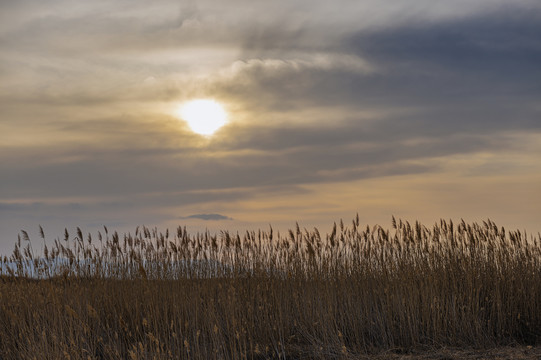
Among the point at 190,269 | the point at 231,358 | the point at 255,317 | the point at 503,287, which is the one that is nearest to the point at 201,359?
the point at 231,358

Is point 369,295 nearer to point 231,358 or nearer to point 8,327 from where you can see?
point 231,358

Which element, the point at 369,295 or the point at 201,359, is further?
the point at 369,295

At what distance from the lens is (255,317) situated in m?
6.58

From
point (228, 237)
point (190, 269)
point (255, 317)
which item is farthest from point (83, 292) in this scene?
point (255, 317)

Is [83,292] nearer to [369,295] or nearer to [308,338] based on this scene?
[308,338]

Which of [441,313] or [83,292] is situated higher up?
[83,292]

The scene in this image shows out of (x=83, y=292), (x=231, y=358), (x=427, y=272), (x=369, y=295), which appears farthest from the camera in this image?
(x=83, y=292)

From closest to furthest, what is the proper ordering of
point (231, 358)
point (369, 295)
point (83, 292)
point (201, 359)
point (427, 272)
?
1. point (201, 359)
2. point (231, 358)
3. point (369, 295)
4. point (427, 272)
5. point (83, 292)

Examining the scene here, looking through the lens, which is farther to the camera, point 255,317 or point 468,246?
point 468,246

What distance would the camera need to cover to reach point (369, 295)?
7074 mm

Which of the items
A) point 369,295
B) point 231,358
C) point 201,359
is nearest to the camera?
point 201,359

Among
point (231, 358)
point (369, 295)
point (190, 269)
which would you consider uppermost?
point (190, 269)

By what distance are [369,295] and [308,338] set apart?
4.00 ft

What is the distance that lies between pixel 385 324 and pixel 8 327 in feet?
18.5
